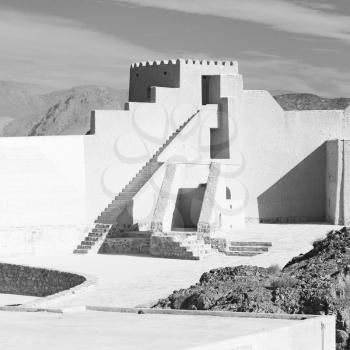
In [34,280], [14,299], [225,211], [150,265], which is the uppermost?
[225,211]

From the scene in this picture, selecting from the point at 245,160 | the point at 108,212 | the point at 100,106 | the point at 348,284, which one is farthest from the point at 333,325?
the point at 100,106

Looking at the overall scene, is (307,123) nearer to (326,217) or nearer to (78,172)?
(326,217)

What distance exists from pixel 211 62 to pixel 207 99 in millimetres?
1152

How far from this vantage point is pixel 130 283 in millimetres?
21094

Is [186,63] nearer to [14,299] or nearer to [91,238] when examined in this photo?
[91,238]

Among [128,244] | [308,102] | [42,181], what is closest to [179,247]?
[128,244]

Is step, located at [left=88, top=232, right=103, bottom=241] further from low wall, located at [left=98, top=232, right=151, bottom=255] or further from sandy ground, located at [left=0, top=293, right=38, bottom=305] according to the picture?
sandy ground, located at [left=0, top=293, right=38, bottom=305]

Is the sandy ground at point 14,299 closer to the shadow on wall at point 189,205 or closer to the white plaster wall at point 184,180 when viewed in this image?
the white plaster wall at point 184,180

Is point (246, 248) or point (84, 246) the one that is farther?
point (84, 246)

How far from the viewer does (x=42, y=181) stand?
28.9m

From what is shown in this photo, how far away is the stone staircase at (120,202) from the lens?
94.0 feet

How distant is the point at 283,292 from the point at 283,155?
745 inches

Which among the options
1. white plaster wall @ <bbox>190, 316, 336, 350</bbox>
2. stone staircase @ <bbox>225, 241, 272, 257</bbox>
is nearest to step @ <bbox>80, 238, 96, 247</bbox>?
stone staircase @ <bbox>225, 241, 272, 257</bbox>

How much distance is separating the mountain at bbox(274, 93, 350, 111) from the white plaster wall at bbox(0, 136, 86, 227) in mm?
19437
